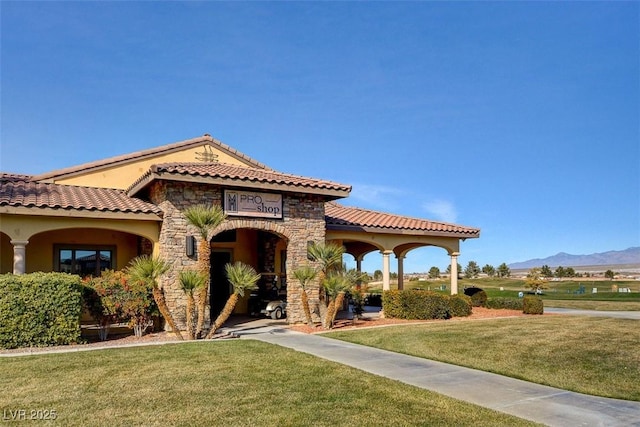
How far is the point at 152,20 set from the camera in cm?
1627

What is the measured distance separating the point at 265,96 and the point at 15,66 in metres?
10.4

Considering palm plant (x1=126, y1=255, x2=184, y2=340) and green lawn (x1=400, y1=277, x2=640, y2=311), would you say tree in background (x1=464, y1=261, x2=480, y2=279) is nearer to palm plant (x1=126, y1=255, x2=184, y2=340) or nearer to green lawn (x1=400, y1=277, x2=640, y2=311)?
green lawn (x1=400, y1=277, x2=640, y2=311)

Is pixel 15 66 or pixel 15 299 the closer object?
pixel 15 299

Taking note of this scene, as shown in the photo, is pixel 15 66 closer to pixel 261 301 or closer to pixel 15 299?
pixel 15 299

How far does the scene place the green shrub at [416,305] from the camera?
17.2m

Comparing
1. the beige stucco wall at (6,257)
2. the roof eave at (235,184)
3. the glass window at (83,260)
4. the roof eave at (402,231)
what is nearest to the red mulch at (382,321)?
the roof eave at (402,231)

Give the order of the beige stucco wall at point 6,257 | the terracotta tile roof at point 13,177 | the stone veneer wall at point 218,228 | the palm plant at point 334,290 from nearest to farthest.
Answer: the stone veneer wall at point 218,228, the beige stucco wall at point 6,257, the palm plant at point 334,290, the terracotta tile roof at point 13,177

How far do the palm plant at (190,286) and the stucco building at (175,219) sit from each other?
1.19m

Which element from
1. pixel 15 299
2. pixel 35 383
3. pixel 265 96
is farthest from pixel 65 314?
pixel 265 96

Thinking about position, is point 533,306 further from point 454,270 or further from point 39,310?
point 39,310

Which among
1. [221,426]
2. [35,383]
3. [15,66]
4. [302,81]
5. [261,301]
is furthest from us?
[302,81]

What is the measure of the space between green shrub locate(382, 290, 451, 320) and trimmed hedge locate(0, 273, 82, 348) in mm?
10660

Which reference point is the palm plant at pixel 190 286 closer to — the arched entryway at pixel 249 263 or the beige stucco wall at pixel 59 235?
the beige stucco wall at pixel 59 235

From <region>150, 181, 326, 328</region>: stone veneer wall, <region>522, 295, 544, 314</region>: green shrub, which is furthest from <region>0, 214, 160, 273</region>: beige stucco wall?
<region>522, 295, 544, 314</region>: green shrub
